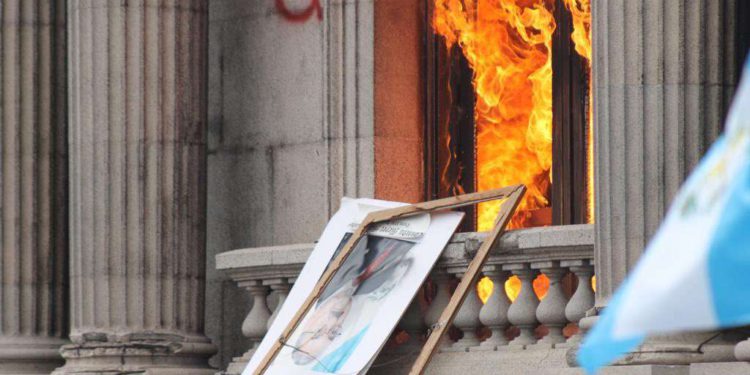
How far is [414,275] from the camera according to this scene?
12.1m

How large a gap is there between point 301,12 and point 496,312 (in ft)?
12.0

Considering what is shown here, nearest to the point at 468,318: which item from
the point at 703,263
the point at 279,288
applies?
the point at 279,288

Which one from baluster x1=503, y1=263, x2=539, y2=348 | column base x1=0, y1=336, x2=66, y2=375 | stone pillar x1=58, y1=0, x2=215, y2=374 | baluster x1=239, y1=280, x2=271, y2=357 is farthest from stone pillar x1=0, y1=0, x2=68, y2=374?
baluster x1=503, y1=263, x2=539, y2=348

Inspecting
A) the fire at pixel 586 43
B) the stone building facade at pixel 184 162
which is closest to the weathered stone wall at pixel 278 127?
the stone building facade at pixel 184 162

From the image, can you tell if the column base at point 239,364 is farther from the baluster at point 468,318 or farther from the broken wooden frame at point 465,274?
the baluster at point 468,318

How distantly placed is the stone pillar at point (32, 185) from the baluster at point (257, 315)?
2054 mm

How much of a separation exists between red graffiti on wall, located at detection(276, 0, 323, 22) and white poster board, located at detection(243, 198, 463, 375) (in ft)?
7.15

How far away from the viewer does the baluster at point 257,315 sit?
13602 millimetres

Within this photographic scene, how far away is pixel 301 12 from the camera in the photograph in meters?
14.5

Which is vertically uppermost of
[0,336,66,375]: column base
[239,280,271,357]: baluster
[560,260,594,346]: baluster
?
[560,260,594,346]: baluster

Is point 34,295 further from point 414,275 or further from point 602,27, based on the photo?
point 602,27

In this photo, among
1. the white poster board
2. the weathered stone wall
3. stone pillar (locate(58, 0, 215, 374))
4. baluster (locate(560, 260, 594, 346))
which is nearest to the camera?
baluster (locate(560, 260, 594, 346))

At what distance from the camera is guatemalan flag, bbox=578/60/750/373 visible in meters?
3.41

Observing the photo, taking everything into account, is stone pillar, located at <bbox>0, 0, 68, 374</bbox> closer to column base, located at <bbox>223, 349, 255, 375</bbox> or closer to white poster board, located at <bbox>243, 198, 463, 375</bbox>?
column base, located at <bbox>223, 349, 255, 375</bbox>
